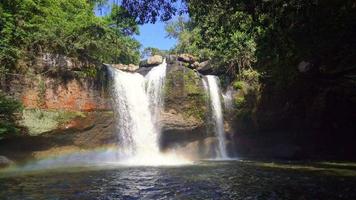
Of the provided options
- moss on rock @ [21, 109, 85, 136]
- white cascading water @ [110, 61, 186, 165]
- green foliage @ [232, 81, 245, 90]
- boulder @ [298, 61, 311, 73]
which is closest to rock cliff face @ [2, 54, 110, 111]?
moss on rock @ [21, 109, 85, 136]

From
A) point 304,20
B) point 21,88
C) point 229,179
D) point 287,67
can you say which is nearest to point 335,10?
point 304,20

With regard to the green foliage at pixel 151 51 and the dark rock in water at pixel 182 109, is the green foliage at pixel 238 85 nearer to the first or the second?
the dark rock in water at pixel 182 109

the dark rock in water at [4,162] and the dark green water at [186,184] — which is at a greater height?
the dark rock in water at [4,162]

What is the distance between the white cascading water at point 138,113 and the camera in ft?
79.7

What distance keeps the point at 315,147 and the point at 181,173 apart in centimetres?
1368

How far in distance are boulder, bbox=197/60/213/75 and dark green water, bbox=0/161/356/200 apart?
13.7 meters

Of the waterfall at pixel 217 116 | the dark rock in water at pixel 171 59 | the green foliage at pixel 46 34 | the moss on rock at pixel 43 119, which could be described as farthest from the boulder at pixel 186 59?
the moss on rock at pixel 43 119

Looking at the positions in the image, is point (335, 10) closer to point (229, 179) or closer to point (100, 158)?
point (229, 179)

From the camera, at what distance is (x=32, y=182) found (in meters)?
13.8

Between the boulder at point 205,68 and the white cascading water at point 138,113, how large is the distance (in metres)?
4.49

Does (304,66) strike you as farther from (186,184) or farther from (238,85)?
(186,184)

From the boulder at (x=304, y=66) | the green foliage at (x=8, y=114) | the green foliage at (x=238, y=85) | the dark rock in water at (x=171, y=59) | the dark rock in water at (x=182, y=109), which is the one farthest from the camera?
the dark rock in water at (x=171, y=59)

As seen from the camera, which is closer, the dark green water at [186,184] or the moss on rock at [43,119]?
the dark green water at [186,184]

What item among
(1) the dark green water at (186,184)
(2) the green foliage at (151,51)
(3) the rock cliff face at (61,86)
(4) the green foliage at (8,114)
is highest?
(2) the green foliage at (151,51)
